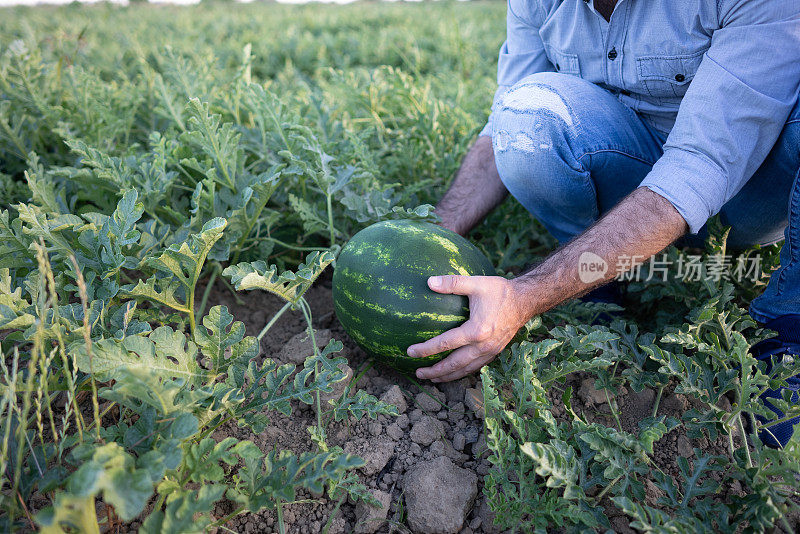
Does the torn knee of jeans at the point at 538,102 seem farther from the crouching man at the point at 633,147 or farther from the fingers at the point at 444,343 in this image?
the fingers at the point at 444,343

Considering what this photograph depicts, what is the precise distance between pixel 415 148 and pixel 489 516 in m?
1.91

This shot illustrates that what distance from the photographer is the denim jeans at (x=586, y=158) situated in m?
2.15

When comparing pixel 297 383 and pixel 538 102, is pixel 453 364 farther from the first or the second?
pixel 538 102

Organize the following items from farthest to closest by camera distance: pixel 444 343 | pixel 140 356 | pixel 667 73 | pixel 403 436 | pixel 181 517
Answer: pixel 667 73 < pixel 403 436 < pixel 444 343 < pixel 140 356 < pixel 181 517

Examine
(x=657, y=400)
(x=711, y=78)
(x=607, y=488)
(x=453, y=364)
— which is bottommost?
(x=657, y=400)

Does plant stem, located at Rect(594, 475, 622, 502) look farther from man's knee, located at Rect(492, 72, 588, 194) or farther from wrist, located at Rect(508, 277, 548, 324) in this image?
man's knee, located at Rect(492, 72, 588, 194)

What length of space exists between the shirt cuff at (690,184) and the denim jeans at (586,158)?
1.21 feet

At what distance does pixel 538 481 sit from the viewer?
1.74 metres

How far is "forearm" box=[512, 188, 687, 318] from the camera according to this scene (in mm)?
1816

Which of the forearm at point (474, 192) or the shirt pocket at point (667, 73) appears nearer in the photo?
the shirt pocket at point (667, 73)

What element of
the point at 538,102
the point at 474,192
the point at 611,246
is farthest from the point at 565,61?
the point at 611,246

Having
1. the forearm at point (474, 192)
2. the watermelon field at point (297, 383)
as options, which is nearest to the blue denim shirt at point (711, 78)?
the watermelon field at point (297, 383)

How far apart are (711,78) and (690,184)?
0.35 metres

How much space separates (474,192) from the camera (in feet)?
8.26
